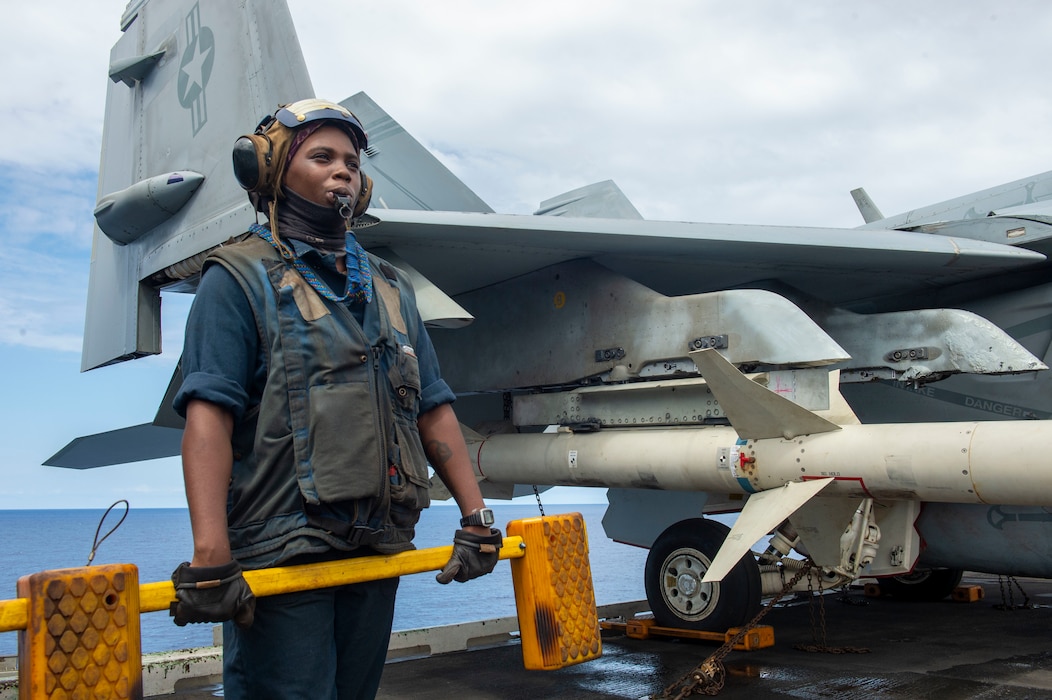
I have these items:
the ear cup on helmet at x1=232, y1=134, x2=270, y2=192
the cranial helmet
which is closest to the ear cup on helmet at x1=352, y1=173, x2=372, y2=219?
the cranial helmet

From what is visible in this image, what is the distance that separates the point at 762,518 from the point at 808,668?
1.18 meters

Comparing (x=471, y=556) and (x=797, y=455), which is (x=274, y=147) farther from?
(x=797, y=455)

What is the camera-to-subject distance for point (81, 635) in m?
1.71

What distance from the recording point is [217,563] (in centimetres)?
175

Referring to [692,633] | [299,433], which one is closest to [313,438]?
[299,433]

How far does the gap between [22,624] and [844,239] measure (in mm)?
5564

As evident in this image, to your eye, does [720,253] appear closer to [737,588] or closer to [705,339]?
[705,339]

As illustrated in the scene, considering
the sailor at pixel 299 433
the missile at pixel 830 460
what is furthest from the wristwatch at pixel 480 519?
the missile at pixel 830 460

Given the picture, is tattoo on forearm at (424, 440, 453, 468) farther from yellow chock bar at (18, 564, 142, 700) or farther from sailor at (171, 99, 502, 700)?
yellow chock bar at (18, 564, 142, 700)

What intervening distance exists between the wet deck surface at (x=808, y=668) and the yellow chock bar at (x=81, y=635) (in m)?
3.20

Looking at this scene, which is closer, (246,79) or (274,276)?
(274,276)

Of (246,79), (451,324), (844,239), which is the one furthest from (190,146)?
(844,239)

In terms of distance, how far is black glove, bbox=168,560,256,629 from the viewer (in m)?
1.71

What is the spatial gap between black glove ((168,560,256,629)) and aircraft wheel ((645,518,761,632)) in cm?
462
